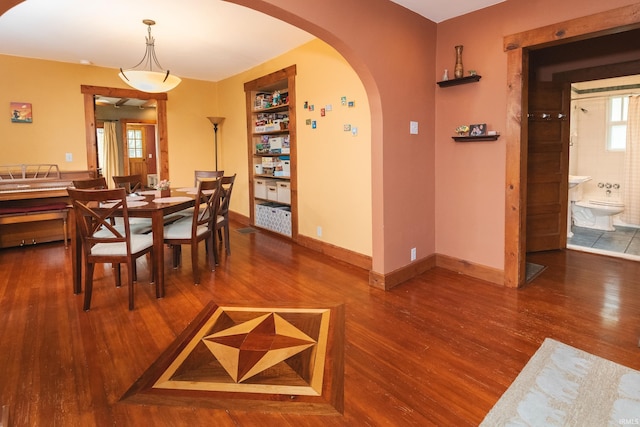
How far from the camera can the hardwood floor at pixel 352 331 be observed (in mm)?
1695

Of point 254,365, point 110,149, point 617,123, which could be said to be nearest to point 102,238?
point 254,365

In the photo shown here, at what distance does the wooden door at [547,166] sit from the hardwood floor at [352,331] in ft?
1.42

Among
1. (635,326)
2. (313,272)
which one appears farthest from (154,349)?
(635,326)

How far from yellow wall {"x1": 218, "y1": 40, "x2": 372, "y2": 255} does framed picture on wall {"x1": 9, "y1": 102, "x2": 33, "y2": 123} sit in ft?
10.6

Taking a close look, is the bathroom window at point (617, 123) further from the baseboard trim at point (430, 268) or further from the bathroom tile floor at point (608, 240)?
the baseboard trim at point (430, 268)

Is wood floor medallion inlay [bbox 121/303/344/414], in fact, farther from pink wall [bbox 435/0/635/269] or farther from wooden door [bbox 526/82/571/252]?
wooden door [bbox 526/82/571/252]

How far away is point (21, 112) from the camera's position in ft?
16.2

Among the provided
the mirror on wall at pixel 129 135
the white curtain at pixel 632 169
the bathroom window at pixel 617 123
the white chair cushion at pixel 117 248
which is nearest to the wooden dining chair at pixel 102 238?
the white chair cushion at pixel 117 248

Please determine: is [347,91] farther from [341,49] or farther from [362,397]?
[362,397]

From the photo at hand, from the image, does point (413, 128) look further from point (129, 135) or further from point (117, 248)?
point (129, 135)

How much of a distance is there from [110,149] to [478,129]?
371 inches

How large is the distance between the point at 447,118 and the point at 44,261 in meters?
4.53

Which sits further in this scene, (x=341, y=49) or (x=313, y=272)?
(x=313, y=272)

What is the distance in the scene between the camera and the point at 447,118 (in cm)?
356
